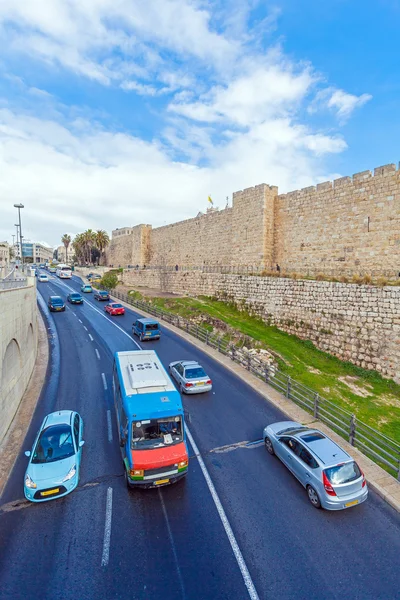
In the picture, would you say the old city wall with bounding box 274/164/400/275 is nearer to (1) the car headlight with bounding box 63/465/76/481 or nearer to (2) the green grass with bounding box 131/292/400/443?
(2) the green grass with bounding box 131/292/400/443

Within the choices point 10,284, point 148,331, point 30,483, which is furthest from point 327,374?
point 10,284

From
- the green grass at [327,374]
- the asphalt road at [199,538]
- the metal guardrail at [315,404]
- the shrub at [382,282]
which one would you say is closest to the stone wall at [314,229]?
the shrub at [382,282]

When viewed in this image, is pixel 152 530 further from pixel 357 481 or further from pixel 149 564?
pixel 357 481

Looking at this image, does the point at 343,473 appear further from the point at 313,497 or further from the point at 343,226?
the point at 343,226

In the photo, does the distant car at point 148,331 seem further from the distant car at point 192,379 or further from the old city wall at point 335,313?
the old city wall at point 335,313

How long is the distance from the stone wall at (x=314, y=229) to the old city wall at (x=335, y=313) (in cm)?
369

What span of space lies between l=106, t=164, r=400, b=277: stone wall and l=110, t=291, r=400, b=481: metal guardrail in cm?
1142

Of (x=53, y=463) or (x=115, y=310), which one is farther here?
(x=115, y=310)

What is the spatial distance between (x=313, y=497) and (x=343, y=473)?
1.00 metres

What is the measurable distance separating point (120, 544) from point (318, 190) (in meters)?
27.7

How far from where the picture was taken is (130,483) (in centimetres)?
777

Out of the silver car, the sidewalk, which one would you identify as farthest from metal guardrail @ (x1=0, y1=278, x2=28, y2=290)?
the silver car

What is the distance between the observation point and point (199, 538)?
6.67 m

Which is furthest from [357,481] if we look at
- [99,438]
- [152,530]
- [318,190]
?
[318,190]
